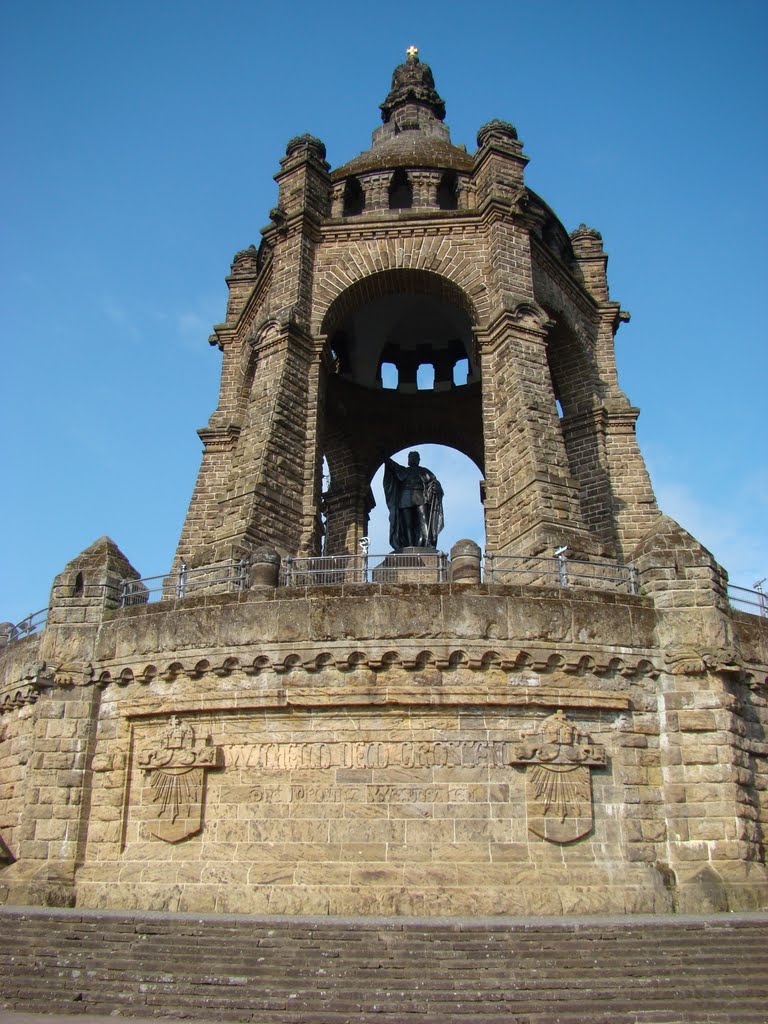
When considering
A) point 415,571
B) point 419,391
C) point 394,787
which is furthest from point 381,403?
point 394,787

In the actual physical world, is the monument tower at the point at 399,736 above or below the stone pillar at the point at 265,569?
below

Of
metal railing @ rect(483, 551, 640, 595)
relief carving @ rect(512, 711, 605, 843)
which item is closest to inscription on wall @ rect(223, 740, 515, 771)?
relief carving @ rect(512, 711, 605, 843)

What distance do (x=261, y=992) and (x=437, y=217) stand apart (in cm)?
1605

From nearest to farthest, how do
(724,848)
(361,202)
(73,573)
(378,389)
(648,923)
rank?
(648,923) → (724,848) → (73,573) → (361,202) → (378,389)

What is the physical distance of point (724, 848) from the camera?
1108 centimetres

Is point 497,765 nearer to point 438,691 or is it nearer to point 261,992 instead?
point 438,691

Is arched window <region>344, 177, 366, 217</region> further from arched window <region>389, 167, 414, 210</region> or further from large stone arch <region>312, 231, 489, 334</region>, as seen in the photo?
large stone arch <region>312, 231, 489, 334</region>

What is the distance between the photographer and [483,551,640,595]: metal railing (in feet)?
41.9

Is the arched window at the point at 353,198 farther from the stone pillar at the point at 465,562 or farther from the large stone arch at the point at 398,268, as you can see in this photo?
the stone pillar at the point at 465,562

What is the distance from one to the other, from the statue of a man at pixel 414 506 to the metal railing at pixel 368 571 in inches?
99.5

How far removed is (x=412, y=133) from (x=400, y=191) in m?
5.11

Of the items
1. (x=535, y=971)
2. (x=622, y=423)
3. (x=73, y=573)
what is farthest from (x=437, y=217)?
(x=535, y=971)

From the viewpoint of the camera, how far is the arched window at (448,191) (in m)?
21.0

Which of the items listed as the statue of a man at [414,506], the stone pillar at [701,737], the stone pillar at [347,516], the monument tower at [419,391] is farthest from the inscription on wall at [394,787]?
the stone pillar at [347,516]
